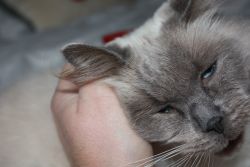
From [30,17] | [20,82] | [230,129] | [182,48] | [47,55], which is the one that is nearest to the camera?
[230,129]

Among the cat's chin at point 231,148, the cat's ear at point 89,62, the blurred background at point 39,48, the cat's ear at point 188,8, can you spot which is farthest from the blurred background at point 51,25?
the cat's chin at point 231,148

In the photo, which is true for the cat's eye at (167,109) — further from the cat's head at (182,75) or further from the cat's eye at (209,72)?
the cat's eye at (209,72)

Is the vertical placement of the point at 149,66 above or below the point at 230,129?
above

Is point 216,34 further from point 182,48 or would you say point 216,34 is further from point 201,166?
point 201,166

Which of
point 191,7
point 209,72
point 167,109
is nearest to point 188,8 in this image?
point 191,7

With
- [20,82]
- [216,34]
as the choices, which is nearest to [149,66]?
[216,34]
